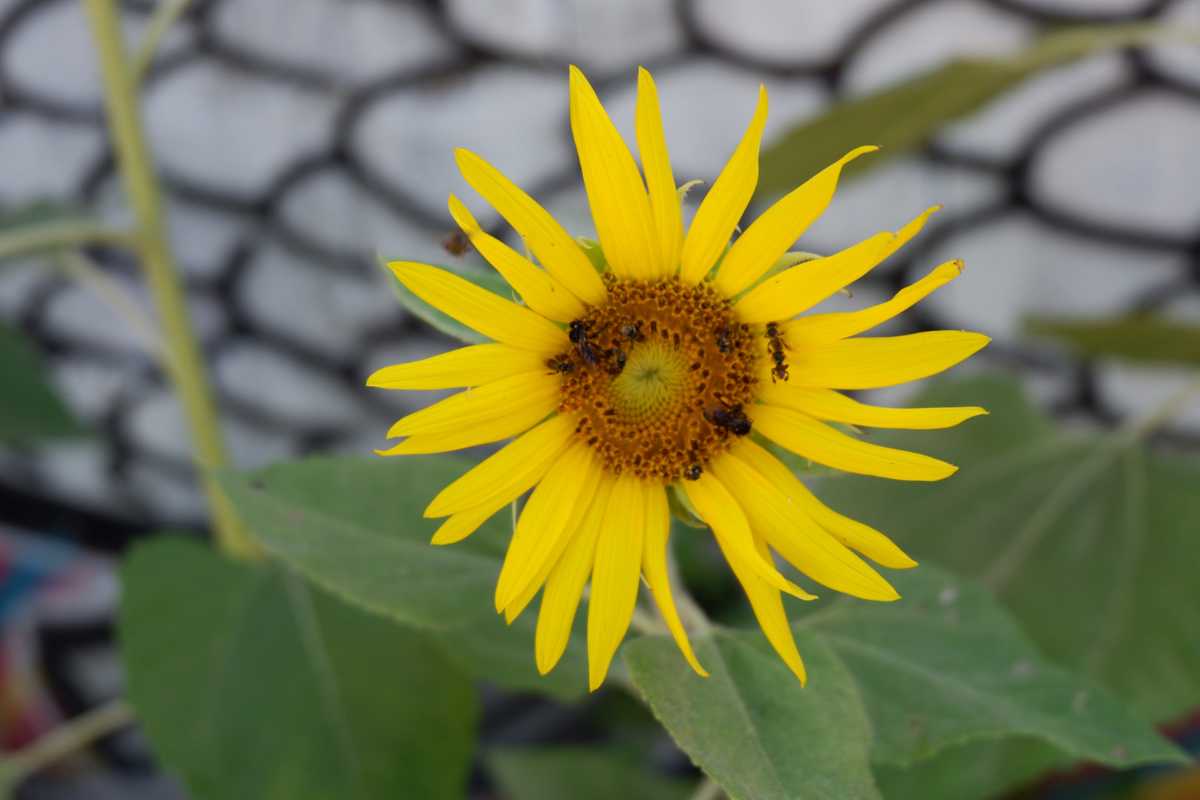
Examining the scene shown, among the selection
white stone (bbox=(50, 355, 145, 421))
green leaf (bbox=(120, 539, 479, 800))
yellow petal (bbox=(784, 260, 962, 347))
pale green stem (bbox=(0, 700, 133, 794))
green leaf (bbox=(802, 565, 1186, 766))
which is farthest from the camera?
white stone (bbox=(50, 355, 145, 421))

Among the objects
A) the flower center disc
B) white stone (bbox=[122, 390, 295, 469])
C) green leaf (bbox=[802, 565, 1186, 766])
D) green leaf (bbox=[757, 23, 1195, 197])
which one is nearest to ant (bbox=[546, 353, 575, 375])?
the flower center disc

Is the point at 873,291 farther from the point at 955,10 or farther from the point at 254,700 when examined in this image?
the point at 254,700

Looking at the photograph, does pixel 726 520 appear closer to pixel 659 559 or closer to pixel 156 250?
pixel 659 559

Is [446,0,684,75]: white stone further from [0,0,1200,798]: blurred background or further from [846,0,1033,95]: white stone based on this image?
[846,0,1033,95]: white stone

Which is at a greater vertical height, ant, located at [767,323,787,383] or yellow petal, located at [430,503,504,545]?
ant, located at [767,323,787,383]

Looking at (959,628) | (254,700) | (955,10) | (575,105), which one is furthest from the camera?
(955,10)

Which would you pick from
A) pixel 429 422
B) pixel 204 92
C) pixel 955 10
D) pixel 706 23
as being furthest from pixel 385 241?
pixel 429 422

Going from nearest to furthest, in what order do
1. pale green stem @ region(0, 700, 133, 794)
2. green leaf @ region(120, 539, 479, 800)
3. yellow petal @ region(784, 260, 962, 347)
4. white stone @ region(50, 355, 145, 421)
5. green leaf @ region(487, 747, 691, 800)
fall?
yellow petal @ region(784, 260, 962, 347)
green leaf @ region(120, 539, 479, 800)
pale green stem @ region(0, 700, 133, 794)
green leaf @ region(487, 747, 691, 800)
white stone @ region(50, 355, 145, 421)
